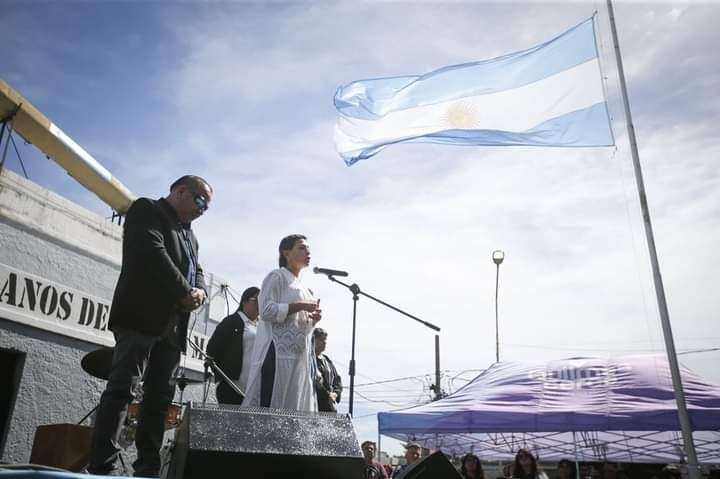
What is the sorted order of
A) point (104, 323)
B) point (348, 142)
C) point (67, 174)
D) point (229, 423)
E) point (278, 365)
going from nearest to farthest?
point (229, 423), point (278, 365), point (104, 323), point (348, 142), point (67, 174)

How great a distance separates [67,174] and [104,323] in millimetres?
3512

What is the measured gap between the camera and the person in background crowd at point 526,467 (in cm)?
706

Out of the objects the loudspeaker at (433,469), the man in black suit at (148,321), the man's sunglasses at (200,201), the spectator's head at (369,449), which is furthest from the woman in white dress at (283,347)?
the spectator's head at (369,449)

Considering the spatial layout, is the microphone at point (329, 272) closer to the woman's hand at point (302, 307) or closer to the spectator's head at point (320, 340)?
the spectator's head at point (320, 340)

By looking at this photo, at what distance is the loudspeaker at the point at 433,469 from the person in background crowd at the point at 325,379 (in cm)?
287

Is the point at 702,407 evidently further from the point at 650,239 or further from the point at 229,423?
the point at 229,423

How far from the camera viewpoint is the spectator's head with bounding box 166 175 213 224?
3.21 m

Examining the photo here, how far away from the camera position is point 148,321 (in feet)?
8.93

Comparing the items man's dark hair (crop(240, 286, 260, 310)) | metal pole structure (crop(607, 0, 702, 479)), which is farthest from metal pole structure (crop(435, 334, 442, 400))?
man's dark hair (crop(240, 286, 260, 310))

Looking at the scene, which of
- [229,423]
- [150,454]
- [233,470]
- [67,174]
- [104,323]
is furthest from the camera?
[67,174]

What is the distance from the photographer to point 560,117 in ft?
21.8

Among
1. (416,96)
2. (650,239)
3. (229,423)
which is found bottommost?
(229,423)

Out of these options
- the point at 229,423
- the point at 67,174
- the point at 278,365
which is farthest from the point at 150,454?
the point at 67,174

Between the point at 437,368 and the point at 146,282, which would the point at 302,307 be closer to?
the point at 146,282
